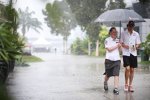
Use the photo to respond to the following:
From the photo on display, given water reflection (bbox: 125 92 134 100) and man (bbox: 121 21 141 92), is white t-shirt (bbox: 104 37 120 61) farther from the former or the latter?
water reflection (bbox: 125 92 134 100)

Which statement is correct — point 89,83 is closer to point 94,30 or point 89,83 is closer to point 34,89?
point 34,89

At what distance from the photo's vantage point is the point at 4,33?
10023 millimetres

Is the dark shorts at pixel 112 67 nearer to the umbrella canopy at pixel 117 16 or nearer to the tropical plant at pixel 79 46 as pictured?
the umbrella canopy at pixel 117 16

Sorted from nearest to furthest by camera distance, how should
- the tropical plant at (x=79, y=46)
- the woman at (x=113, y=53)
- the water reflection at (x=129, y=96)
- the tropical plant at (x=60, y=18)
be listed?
the water reflection at (x=129, y=96) < the woman at (x=113, y=53) < the tropical plant at (x=60, y=18) < the tropical plant at (x=79, y=46)

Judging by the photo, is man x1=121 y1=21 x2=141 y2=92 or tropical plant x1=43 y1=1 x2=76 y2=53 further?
tropical plant x1=43 y1=1 x2=76 y2=53

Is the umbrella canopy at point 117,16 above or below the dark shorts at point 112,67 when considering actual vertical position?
above

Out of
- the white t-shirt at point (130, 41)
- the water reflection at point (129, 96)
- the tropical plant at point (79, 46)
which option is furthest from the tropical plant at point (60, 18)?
the water reflection at point (129, 96)

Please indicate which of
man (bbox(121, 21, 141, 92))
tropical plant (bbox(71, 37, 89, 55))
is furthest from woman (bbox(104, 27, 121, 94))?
tropical plant (bbox(71, 37, 89, 55))

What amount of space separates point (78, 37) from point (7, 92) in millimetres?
35250

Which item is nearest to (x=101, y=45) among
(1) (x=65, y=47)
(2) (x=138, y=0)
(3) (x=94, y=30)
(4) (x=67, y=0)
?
(3) (x=94, y=30)

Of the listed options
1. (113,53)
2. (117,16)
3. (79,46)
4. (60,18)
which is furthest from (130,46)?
(79,46)

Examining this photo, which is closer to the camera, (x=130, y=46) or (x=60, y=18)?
(x=130, y=46)

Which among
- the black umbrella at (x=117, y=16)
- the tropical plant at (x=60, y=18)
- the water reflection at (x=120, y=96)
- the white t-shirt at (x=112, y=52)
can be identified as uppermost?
the tropical plant at (x=60, y=18)

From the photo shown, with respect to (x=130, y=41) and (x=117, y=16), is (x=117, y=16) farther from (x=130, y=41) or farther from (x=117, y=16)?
(x=130, y=41)
